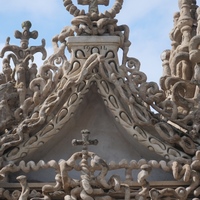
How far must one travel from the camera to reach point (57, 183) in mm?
11367

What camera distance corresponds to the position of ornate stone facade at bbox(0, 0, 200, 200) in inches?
447

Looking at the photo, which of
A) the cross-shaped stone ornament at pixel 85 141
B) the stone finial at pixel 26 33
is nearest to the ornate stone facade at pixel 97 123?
the cross-shaped stone ornament at pixel 85 141

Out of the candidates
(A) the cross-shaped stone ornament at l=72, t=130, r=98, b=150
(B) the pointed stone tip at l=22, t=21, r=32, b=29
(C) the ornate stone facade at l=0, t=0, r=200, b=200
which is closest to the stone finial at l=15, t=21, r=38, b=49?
(B) the pointed stone tip at l=22, t=21, r=32, b=29

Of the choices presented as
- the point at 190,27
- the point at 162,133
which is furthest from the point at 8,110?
the point at 190,27

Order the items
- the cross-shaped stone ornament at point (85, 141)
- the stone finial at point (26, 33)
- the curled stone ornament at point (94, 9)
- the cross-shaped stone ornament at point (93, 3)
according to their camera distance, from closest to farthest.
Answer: the cross-shaped stone ornament at point (85, 141) → the curled stone ornament at point (94, 9) → the cross-shaped stone ornament at point (93, 3) → the stone finial at point (26, 33)

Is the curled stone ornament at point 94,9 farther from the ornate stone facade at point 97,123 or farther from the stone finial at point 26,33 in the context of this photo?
the stone finial at point 26,33

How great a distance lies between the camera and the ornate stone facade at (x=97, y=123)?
11359 mm

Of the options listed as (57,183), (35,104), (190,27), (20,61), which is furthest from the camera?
(190,27)

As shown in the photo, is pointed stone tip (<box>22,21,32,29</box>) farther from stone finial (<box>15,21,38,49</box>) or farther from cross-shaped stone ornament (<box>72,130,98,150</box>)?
cross-shaped stone ornament (<box>72,130,98,150</box>)

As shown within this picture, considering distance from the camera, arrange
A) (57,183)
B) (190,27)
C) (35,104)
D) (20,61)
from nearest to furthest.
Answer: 1. (57,183)
2. (35,104)
3. (20,61)
4. (190,27)

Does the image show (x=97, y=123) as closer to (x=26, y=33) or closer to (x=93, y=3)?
(x=93, y=3)

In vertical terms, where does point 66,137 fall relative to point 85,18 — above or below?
below

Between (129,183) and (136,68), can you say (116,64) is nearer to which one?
(136,68)

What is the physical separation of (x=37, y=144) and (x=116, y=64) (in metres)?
1.36
